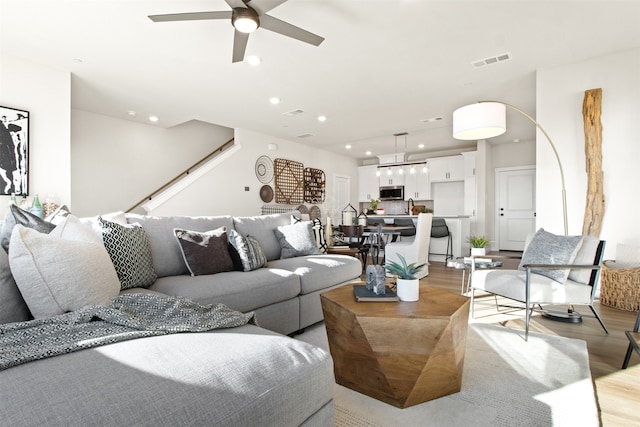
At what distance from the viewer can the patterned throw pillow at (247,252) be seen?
8.79 feet

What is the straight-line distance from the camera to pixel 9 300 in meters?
1.26

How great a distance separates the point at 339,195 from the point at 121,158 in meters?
5.53

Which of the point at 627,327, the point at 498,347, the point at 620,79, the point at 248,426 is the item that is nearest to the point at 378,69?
the point at 620,79

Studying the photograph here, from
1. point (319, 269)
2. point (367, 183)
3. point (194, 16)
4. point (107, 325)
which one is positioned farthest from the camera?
point (367, 183)

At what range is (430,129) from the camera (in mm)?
6898

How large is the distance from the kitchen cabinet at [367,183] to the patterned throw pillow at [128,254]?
27.1 feet

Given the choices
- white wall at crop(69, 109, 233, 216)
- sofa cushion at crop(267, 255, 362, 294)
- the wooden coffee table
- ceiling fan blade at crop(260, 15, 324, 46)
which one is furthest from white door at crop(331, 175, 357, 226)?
the wooden coffee table

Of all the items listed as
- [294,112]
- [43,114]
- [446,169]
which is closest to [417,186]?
[446,169]

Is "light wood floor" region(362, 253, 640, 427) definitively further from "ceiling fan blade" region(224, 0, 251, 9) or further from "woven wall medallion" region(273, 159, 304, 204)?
"woven wall medallion" region(273, 159, 304, 204)

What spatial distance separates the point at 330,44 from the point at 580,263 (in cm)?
307

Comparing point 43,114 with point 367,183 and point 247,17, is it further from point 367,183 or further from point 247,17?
point 367,183

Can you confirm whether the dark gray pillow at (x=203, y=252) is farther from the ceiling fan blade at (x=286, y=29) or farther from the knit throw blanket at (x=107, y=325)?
the ceiling fan blade at (x=286, y=29)

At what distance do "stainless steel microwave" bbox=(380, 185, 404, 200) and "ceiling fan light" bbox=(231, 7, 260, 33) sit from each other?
24.2ft

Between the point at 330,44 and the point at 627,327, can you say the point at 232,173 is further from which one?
the point at 627,327
